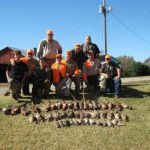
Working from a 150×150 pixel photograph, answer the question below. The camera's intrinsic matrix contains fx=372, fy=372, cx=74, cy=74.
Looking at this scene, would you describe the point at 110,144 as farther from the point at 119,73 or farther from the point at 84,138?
the point at 119,73

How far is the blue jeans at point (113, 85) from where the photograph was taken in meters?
13.9

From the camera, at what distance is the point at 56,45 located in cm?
1401

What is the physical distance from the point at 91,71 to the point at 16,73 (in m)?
2.98

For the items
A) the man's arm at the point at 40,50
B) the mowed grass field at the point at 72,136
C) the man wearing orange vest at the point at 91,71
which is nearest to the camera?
the mowed grass field at the point at 72,136

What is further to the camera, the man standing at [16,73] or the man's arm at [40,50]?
the man's arm at [40,50]

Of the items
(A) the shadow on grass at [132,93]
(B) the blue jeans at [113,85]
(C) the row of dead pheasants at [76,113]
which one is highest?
(B) the blue jeans at [113,85]

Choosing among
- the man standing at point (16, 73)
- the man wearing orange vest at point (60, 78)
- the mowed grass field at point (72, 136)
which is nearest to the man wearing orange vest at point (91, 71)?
the man wearing orange vest at point (60, 78)

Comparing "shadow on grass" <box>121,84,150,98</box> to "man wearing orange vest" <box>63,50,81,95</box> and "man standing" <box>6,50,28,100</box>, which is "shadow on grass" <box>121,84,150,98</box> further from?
"man standing" <box>6,50,28,100</box>

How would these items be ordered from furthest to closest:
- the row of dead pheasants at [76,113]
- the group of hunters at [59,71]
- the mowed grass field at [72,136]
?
the group of hunters at [59,71]
the row of dead pheasants at [76,113]
the mowed grass field at [72,136]

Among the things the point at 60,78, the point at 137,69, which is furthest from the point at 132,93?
the point at 137,69

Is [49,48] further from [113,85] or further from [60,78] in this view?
[113,85]

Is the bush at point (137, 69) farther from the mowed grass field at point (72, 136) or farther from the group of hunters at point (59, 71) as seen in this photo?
the mowed grass field at point (72, 136)

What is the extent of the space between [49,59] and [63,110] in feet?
9.06

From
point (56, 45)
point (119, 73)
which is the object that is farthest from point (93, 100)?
point (56, 45)
